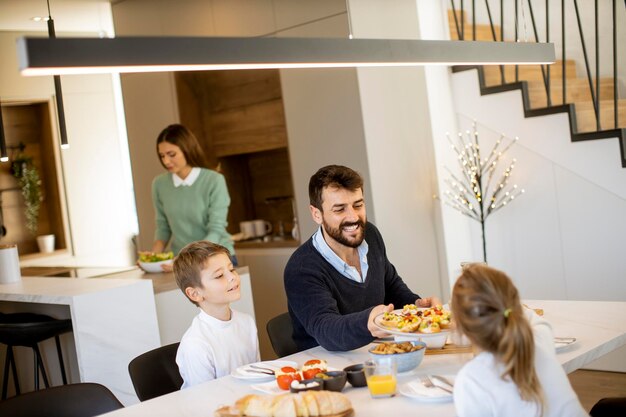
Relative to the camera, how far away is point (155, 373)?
8.98ft

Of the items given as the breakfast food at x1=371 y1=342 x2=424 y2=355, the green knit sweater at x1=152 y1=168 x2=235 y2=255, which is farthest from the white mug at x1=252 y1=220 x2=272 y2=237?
the breakfast food at x1=371 y1=342 x2=424 y2=355

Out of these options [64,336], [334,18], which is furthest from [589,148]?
[64,336]

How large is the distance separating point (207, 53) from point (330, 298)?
114cm

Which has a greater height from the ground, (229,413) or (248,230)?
(248,230)

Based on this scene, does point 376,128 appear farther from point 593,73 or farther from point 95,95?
point 95,95

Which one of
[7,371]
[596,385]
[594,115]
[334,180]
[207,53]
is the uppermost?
[207,53]

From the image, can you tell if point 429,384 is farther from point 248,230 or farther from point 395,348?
point 248,230

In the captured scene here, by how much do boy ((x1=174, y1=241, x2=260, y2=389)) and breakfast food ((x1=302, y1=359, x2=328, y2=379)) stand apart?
50cm

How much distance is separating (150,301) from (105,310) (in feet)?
0.81

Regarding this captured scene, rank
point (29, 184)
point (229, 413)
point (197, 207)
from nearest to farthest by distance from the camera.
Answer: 1. point (229, 413)
2. point (197, 207)
3. point (29, 184)

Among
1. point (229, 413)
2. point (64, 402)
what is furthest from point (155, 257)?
point (229, 413)

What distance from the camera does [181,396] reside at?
235 cm

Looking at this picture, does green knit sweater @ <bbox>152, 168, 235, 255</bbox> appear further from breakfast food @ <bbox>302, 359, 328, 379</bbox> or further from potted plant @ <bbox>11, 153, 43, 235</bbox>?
potted plant @ <bbox>11, 153, 43, 235</bbox>

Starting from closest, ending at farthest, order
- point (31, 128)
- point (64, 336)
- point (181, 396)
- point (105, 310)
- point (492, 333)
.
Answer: point (492, 333) < point (181, 396) < point (105, 310) < point (64, 336) < point (31, 128)
